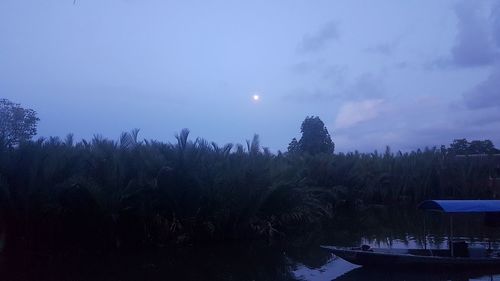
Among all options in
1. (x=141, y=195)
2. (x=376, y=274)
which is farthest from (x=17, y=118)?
(x=376, y=274)

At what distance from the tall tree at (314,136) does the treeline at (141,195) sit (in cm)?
2305

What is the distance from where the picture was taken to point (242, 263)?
13625 millimetres

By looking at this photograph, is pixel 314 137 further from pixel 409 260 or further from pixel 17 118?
pixel 409 260

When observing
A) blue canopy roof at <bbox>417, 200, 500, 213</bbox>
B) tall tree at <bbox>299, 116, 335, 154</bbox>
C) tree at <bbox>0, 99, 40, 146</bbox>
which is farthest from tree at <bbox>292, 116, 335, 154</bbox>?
blue canopy roof at <bbox>417, 200, 500, 213</bbox>

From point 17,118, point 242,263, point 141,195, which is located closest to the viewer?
point 242,263

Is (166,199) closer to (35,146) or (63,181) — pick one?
(63,181)

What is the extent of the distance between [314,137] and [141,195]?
2893 cm

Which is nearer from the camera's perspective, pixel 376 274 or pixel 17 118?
pixel 376 274

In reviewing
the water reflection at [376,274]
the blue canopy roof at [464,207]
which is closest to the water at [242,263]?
the water reflection at [376,274]

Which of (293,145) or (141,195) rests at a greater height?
(293,145)

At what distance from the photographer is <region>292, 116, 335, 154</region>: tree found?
42.5 meters

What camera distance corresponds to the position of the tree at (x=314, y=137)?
42.5 meters

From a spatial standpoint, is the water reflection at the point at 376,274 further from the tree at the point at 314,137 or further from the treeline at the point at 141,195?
the tree at the point at 314,137

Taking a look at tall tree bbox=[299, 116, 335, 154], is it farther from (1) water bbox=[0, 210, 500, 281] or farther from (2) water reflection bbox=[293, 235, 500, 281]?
(2) water reflection bbox=[293, 235, 500, 281]
